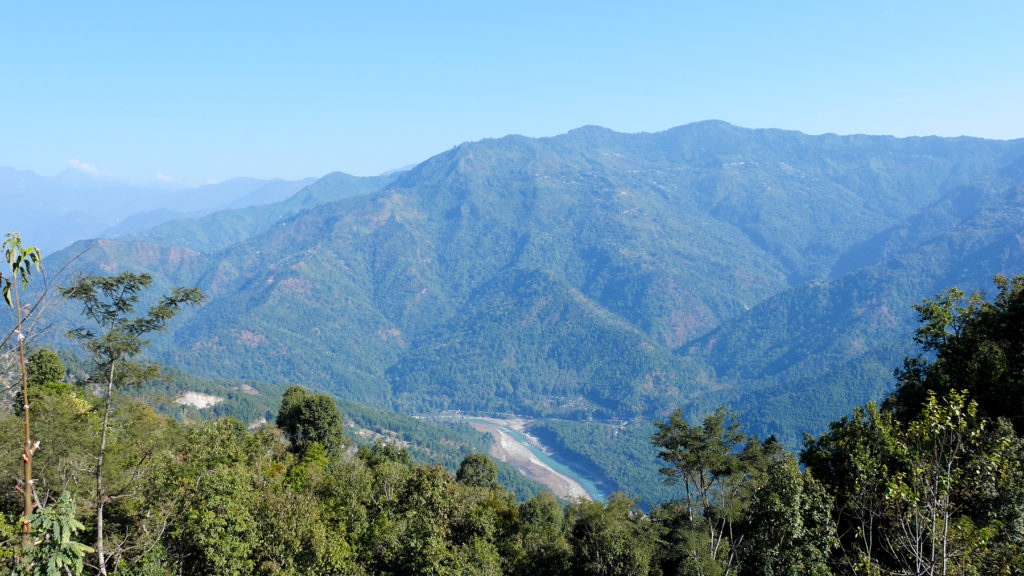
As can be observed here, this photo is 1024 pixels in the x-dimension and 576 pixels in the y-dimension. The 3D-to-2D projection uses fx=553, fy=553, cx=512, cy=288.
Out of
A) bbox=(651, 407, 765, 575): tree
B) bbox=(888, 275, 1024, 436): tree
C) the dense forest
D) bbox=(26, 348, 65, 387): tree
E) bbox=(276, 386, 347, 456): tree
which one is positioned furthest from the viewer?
bbox=(276, 386, 347, 456): tree

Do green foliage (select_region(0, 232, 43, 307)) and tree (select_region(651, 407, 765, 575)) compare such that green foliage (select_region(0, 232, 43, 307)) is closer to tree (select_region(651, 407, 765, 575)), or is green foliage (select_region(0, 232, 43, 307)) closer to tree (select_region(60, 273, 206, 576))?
tree (select_region(60, 273, 206, 576))

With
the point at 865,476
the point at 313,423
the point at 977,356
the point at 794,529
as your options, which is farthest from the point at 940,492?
the point at 313,423

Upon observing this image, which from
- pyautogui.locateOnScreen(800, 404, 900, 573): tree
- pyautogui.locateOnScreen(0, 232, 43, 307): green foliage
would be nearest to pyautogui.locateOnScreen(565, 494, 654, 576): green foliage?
pyautogui.locateOnScreen(800, 404, 900, 573): tree

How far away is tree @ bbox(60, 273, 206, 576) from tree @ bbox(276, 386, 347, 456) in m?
43.8

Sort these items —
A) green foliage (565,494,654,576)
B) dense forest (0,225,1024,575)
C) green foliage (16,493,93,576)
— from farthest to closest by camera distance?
green foliage (565,494,654,576) → dense forest (0,225,1024,575) → green foliage (16,493,93,576)

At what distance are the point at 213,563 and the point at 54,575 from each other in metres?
18.6

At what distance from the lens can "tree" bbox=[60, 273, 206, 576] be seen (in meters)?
23.4

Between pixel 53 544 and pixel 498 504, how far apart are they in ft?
126

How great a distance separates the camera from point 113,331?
24.0m

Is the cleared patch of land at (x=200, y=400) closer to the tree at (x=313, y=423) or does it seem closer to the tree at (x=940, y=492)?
the tree at (x=313, y=423)

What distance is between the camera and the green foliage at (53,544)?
10.8 meters

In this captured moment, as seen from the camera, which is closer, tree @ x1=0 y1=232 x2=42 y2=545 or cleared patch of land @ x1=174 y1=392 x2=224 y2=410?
tree @ x1=0 y1=232 x2=42 y2=545

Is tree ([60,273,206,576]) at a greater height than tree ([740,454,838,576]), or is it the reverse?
tree ([60,273,206,576])

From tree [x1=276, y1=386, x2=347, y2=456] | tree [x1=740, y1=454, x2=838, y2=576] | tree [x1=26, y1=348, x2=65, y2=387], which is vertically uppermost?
tree [x1=740, y1=454, x2=838, y2=576]
